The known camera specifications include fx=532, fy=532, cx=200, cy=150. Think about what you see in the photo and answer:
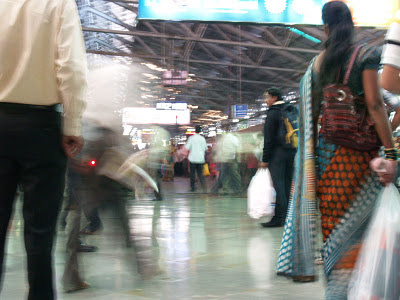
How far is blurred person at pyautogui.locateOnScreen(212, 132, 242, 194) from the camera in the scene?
1276 centimetres

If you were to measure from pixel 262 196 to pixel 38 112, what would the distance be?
4505 millimetres

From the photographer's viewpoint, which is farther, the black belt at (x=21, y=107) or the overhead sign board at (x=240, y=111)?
the overhead sign board at (x=240, y=111)

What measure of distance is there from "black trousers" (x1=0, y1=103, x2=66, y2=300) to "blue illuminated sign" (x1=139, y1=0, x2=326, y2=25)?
383 inches

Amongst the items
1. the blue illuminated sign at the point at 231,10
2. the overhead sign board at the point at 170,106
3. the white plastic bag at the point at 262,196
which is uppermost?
the blue illuminated sign at the point at 231,10

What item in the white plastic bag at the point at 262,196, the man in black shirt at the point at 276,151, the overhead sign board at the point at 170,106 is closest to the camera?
the white plastic bag at the point at 262,196

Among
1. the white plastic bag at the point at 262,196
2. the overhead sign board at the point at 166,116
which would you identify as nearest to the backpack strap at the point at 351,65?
the white plastic bag at the point at 262,196

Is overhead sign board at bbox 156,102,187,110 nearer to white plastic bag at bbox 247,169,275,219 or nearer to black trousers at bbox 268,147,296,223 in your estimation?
black trousers at bbox 268,147,296,223

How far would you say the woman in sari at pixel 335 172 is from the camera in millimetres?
2180

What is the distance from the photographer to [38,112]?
2.01 metres

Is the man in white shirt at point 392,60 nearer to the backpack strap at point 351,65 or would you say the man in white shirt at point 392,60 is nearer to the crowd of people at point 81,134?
the crowd of people at point 81,134

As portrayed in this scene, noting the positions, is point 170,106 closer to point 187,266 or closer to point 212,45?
point 212,45

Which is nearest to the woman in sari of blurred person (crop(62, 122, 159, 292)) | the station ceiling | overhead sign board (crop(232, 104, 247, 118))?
blurred person (crop(62, 122, 159, 292))

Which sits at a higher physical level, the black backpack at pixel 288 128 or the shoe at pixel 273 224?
the black backpack at pixel 288 128

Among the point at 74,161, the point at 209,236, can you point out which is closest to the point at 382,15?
the point at 209,236
